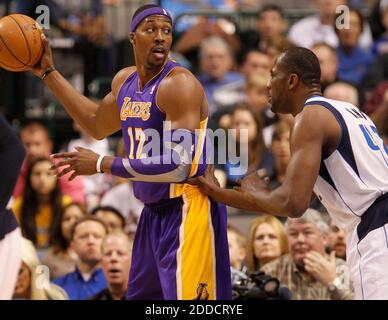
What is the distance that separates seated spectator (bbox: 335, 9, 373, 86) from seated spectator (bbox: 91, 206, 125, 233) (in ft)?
9.20

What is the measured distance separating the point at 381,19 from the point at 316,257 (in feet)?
13.6

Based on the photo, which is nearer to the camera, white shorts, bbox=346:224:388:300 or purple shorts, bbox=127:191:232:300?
white shorts, bbox=346:224:388:300

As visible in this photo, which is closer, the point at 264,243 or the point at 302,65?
the point at 302,65

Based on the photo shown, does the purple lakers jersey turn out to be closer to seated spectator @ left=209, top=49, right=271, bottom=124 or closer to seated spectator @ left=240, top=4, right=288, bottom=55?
seated spectator @ left=209, top=49, right=271, bottom=124

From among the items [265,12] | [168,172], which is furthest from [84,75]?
[168,172]

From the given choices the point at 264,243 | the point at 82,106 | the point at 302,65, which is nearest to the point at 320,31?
the point at 264,243

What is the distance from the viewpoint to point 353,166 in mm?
4820

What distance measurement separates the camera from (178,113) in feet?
17.3

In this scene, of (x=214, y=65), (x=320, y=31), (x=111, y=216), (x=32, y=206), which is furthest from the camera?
(x=320, y=31)

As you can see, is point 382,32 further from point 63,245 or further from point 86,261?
point 86,261

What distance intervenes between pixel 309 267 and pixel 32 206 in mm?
2983

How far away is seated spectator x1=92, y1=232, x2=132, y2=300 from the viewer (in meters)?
6.89

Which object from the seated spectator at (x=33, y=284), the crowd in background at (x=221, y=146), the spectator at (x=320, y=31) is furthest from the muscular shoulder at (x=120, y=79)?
the spectator at (x=320, y=31)

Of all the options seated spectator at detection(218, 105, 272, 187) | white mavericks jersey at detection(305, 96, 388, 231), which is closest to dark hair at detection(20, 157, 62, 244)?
seated spectator at detection(218, 105, 272, 187)
